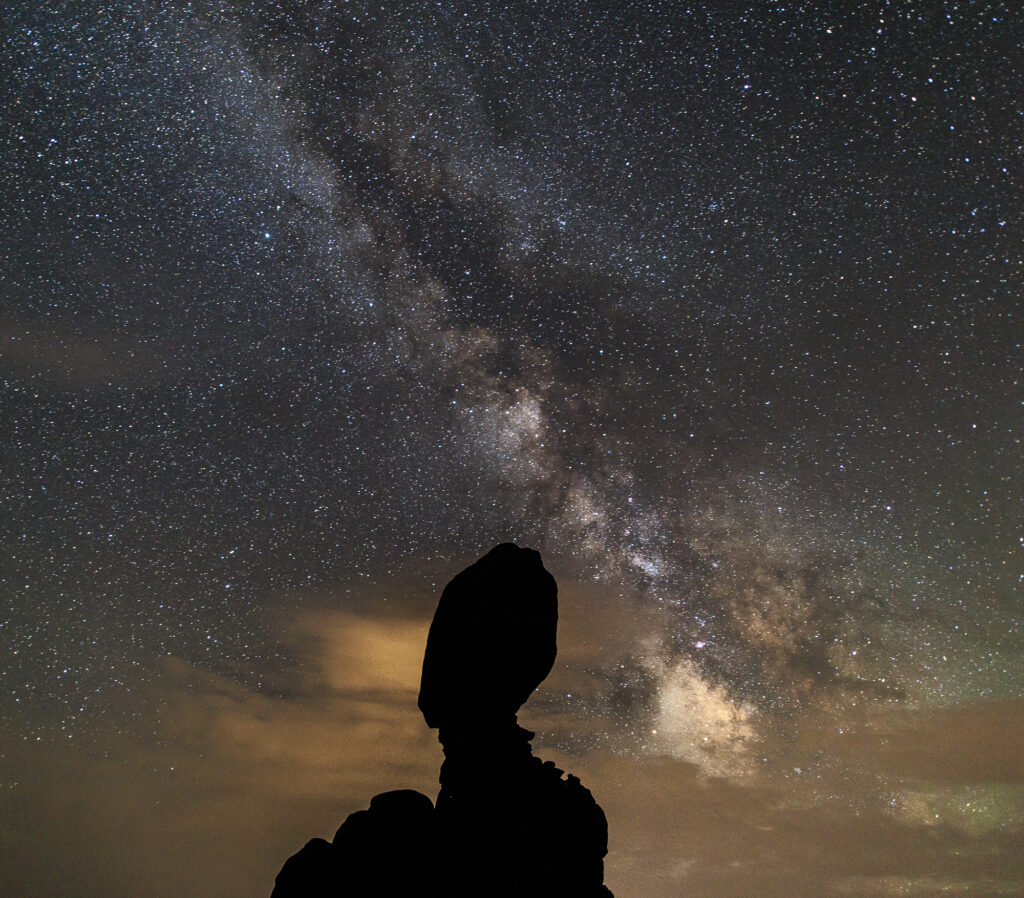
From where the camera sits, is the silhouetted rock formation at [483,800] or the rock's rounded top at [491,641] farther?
the rock's rounded top at [491,641]

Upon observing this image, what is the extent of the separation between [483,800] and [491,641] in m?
2.51

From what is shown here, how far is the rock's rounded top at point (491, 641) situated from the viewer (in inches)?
501

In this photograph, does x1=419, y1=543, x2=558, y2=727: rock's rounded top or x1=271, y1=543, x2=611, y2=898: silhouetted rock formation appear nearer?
x1=271, y1=543, x2=611, y2=898: silhouetted rock formation

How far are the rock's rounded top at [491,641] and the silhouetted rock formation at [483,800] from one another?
0.06 ft

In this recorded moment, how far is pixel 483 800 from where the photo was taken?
12.0m

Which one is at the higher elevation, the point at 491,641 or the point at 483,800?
the point at 491,641

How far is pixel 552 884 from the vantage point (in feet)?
37.6

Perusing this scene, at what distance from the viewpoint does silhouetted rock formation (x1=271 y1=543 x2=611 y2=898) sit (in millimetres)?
11484

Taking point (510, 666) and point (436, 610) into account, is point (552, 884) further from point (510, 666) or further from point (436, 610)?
point (436, 610)

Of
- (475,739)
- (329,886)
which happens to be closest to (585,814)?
(475,739)

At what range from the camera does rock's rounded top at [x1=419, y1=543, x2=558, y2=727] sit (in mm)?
12727

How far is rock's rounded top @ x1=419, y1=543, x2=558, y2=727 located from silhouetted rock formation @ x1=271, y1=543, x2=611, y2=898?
2 centimetres

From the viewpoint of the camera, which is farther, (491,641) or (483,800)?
(491,641)

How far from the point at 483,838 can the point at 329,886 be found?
2.54m
